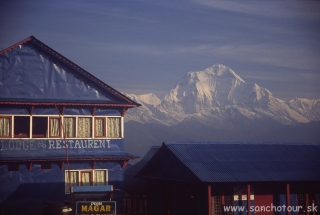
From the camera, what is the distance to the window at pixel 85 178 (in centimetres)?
3906

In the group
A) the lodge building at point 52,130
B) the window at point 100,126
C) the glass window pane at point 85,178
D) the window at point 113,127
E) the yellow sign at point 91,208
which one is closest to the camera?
the yellow sign at point 91,208

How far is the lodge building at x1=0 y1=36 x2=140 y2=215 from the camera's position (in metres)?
38.0

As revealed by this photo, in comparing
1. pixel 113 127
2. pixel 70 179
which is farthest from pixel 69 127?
pixel 70 179

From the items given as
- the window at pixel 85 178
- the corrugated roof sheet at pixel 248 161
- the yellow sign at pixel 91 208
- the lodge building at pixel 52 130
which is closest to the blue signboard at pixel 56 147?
the lodge building at pixel 52 130

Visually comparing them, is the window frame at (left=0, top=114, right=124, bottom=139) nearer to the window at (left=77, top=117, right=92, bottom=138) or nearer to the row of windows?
the row of windows

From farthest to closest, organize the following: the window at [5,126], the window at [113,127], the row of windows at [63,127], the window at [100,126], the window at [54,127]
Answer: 1. the window at [113,127]
2. the window at [100,126]
3. the window at [54,127]
4. the row of windows at [63,127]
5. the window at [5,126]

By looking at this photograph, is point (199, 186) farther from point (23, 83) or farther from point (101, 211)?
point (23, 83)

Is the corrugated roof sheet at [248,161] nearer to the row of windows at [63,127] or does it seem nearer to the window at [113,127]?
the window at [113,127]

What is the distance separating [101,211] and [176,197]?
8942 mm

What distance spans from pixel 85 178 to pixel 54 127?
14.9ft

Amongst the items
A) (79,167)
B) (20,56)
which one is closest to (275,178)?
(79,167)

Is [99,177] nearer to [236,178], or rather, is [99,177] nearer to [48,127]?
[48,127]

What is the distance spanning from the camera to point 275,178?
34.7 metres

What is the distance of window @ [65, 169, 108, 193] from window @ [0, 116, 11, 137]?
520 centimetres
